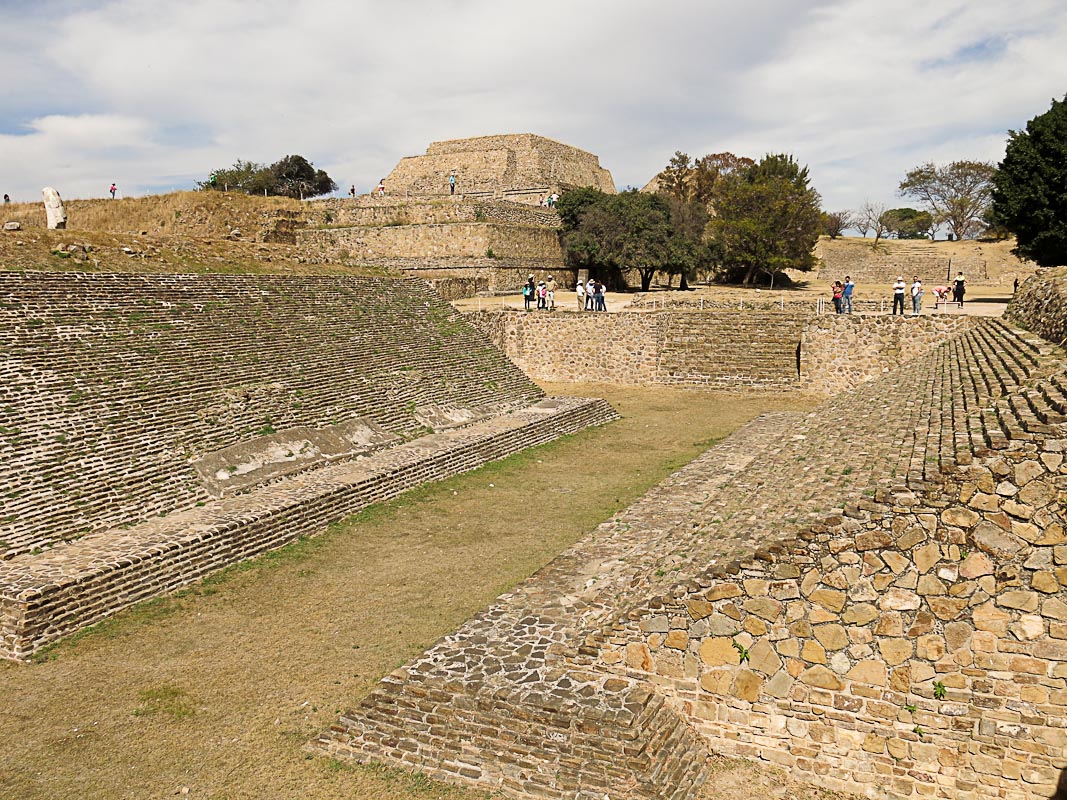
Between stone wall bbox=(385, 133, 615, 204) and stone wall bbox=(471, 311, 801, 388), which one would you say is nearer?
stone wall bbox=(471, 311, 801, 388)

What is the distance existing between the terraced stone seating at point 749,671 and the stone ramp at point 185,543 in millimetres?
3100

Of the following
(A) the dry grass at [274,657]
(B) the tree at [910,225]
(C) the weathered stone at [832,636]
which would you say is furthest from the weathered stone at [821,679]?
(B) the tree at [910,225]

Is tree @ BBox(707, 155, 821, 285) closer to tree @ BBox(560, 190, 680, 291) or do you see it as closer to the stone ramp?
tree @ BBox(560, 190, 680, 291)

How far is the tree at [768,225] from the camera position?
1299 inches

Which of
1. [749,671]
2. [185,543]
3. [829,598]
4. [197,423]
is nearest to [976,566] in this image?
[829,598]

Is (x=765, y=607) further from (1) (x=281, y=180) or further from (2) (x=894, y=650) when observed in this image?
(1) (x=281, y=180)

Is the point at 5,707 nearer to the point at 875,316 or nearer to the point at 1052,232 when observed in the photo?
the point at 875,316

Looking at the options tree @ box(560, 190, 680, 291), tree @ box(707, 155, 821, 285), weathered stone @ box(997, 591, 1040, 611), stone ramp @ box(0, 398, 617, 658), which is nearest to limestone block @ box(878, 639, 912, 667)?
weathered stone @ box(997, 591, 1040, 611)

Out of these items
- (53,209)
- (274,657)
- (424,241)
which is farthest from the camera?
(424,241)

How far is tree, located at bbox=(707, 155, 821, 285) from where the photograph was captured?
1299 inches

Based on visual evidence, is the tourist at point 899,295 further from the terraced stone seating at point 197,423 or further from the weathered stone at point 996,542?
the weathered stone at point 996,542

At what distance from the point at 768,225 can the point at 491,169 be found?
41.0 ft

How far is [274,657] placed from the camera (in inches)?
261

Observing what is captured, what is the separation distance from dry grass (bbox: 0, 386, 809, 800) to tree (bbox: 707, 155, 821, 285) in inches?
958
